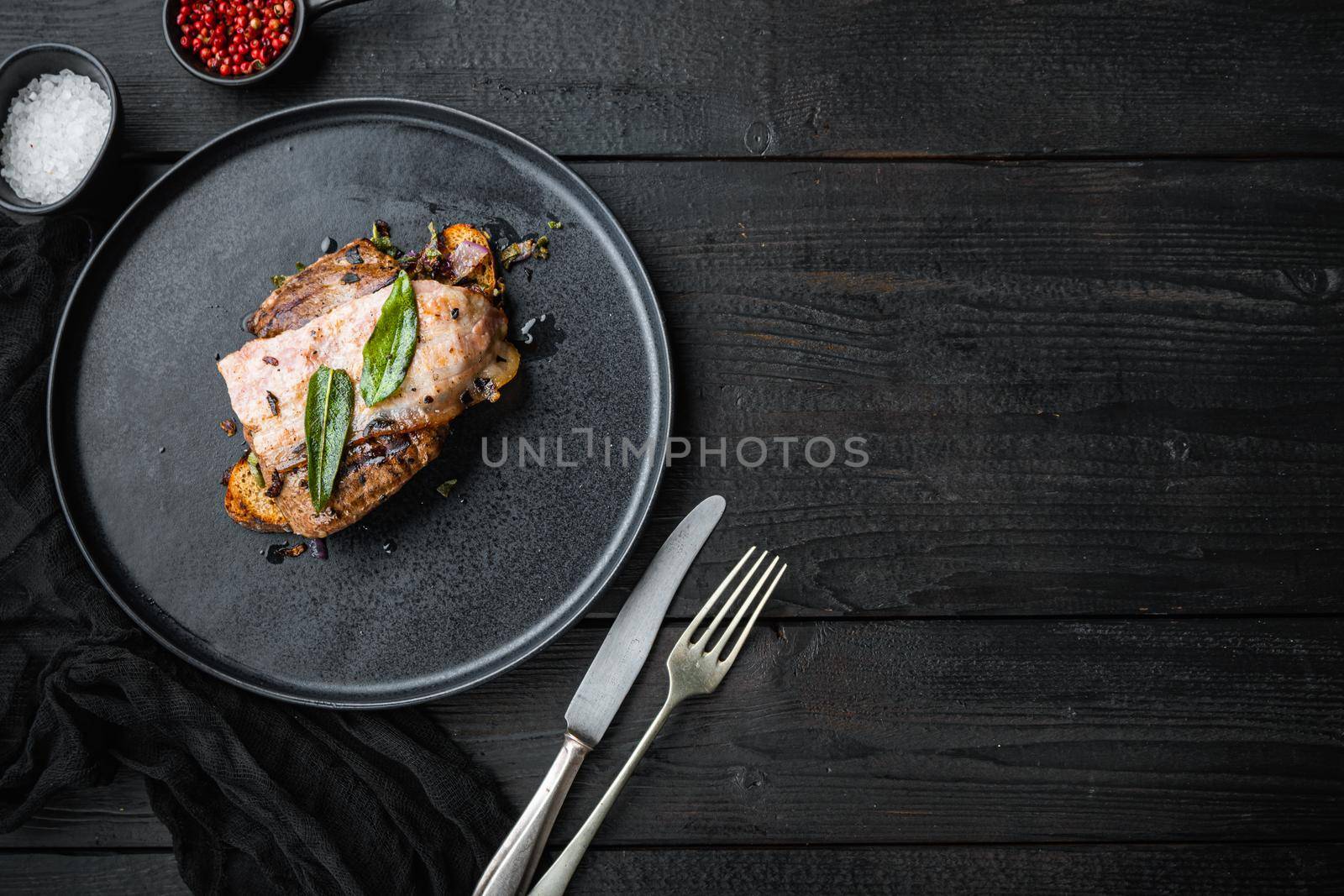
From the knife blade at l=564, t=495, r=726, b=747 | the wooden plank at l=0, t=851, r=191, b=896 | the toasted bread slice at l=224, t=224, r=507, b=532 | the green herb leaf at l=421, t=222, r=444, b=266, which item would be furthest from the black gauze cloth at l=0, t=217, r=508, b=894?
the green herb leaf at l=421, t=222, r=444, b=266

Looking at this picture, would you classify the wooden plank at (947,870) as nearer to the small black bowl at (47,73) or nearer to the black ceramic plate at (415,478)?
the black ceramic plate at (415,478)

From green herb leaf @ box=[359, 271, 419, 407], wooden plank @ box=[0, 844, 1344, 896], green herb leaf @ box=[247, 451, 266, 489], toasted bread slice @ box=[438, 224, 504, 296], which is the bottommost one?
wooden plank @ box=[0, 844, 1344, 896]

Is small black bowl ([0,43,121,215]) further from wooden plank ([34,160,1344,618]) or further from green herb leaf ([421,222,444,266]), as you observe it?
green herb leaf ([421,222,444,266])

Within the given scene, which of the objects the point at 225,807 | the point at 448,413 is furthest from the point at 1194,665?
the point at 225,807

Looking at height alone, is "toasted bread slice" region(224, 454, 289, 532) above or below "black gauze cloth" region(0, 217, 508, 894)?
above

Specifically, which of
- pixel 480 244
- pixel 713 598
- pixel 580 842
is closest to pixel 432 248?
pixel 480 244

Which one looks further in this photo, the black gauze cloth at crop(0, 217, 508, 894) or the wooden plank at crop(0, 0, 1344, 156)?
the wooden plank at crop(0, 0, 1344, 156)
